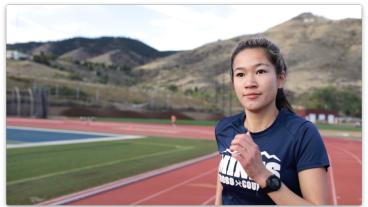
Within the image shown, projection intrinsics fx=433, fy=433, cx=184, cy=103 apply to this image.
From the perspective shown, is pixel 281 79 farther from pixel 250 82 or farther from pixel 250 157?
pixel 250 157

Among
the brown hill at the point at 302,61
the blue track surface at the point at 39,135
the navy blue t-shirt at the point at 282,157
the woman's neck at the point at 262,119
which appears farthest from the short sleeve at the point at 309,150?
the blue track surface at the point at 39,135

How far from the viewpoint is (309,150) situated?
1.08 metres

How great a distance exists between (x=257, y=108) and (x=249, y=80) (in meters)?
0.08

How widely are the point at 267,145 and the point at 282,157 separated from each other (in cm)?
5

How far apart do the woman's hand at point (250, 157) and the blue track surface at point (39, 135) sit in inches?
436

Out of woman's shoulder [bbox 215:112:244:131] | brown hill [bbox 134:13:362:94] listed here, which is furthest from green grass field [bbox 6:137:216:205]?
woman's shoulder [bbox 215:112:244:131]

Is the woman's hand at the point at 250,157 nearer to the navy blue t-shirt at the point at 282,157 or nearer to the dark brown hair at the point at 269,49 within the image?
the navy blue t-shirt at the point at 282,157

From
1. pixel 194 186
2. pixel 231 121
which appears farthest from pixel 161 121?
pixel 231 121

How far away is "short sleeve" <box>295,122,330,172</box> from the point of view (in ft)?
3.51

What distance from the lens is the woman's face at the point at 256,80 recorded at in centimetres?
116

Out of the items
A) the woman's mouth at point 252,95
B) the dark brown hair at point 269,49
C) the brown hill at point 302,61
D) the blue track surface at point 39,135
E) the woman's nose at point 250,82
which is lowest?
the blue track surface at point 39,135

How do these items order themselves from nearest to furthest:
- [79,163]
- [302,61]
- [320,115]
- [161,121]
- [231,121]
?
[231,121] → [79,163] → [302,61] → [320,115] → [161,121]

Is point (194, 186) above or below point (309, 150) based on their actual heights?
below

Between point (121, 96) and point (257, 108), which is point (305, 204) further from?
point (121, 96)
